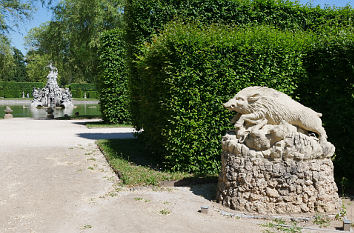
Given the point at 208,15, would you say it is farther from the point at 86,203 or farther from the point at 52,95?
the point at 52,95

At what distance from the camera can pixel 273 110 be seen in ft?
17.6

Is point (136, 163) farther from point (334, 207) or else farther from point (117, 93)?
point (117, 93)

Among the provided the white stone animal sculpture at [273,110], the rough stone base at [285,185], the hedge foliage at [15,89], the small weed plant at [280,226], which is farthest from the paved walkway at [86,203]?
the hedge foliage at [15,89]

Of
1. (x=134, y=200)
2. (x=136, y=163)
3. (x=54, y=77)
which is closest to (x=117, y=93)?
(x=136, y=163)

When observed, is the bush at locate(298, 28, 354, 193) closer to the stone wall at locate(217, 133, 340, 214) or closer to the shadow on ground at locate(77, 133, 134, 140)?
the stone wall at locate(217, 133, 340, 214)

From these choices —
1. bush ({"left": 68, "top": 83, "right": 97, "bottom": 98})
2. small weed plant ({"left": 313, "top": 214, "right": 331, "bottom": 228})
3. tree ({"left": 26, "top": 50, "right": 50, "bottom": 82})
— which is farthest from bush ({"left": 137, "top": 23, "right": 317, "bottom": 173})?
tree ({"left": 26, "top": 50, "right": 50, "bottom": 82})

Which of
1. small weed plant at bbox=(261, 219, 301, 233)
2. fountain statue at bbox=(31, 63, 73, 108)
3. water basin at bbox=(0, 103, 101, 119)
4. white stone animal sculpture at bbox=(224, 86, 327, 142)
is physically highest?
fountain statue at bbox=(31, 63, 73, 108)

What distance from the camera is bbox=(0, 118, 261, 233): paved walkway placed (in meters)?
4.46

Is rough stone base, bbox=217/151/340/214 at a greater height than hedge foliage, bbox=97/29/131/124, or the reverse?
hedge foliage, bbox=97/29/131/124

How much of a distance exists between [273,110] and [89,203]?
3.55 m

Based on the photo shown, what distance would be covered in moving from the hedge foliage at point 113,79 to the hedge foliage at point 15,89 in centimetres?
4114

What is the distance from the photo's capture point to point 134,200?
555cm

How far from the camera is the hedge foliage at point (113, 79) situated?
1673cm

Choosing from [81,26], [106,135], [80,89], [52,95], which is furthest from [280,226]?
[80,89]
